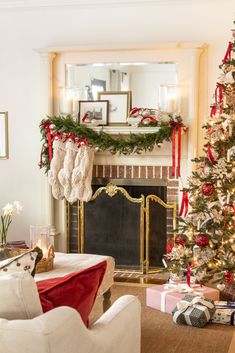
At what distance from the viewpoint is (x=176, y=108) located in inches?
217

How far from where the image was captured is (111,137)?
5605mm

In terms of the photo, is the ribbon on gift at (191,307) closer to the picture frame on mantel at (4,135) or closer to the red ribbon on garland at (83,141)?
the red ribbon on garland at (83,141)

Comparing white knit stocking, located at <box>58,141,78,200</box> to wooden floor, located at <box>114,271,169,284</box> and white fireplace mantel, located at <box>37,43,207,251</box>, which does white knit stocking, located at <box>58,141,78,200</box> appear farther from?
wooden floor, located at <box>114,271,169,284</box>

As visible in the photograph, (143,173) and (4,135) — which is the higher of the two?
(4,135)

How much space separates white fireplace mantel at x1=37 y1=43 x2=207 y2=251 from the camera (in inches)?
215

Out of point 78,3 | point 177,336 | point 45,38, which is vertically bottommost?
point 177,336

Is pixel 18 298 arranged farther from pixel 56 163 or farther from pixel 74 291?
pixel 56 163

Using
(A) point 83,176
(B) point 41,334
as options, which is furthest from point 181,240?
(B) point 41,334

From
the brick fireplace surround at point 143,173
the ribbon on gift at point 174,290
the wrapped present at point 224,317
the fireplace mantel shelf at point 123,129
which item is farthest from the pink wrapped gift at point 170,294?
the fireplace mantel shelf at point 123,129

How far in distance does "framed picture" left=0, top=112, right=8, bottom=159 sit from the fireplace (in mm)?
1037

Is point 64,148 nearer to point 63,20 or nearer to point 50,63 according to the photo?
point 50,63

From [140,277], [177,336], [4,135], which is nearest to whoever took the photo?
[177,336]

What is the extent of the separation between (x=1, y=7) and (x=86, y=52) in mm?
1085

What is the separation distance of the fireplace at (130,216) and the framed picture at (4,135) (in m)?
1.04
